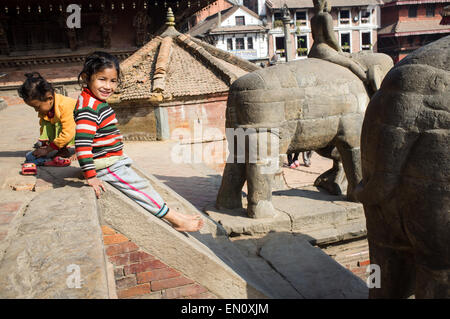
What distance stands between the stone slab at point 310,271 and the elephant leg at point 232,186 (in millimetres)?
787

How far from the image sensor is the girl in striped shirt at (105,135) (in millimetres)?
2705

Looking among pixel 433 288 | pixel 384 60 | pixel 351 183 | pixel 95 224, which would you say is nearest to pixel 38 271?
pixel 95 224

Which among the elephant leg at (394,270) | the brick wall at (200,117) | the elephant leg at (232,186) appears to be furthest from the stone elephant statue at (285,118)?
the brick wall at (200,117)

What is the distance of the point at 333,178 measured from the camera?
17.4 ft

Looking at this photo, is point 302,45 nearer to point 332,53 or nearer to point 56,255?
point 332,53

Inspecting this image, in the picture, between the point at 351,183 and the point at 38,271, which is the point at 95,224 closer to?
the point at 38,271

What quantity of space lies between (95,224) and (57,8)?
39.8ft

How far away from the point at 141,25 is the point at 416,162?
12.8 metres

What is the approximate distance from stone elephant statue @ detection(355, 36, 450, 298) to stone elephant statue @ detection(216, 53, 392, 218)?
72.9 inches

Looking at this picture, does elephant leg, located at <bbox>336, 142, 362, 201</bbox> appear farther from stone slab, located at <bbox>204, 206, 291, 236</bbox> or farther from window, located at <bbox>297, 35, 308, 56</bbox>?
window, located at <bbox>297, 35, 308, 56</bbox>

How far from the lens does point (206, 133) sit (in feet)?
30.7

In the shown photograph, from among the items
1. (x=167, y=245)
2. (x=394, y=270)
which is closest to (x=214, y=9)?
(x=167, y=245)

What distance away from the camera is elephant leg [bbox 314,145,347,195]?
5203mm

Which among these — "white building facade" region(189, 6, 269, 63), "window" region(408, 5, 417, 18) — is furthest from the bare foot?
"window" region(408, 5, 417, 18)
